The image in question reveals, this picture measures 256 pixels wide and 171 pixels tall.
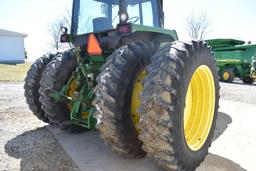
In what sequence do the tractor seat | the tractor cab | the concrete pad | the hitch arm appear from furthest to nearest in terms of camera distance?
the tractor seat → the hitch arm → the tractor cab → the concrete pad

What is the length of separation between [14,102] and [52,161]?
15.1 ft

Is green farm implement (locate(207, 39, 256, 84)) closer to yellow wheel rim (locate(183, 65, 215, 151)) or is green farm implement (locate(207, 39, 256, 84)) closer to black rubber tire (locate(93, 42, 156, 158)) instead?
yellow wheel rim (locate(183, 65, 215, 151))

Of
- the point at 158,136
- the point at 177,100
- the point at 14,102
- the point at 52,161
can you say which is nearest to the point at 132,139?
the point at 158,136

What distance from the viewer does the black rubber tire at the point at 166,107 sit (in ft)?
8.05

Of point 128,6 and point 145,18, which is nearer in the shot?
point 128,6

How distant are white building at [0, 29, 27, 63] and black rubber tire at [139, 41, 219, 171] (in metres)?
32.0

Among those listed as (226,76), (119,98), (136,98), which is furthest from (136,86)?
(226,76)

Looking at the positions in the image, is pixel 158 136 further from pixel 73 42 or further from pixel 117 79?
pixel 73 42

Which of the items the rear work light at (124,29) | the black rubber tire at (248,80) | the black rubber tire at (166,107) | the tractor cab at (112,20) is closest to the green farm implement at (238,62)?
the black rubber tire at (248,80)

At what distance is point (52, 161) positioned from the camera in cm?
333

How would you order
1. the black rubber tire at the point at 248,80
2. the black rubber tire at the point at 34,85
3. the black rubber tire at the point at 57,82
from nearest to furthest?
1. the black rubber tire at the point at 57,82
2. the black rubber tire at the point at 34,85
3. the black rubber tire at the point at 248,80

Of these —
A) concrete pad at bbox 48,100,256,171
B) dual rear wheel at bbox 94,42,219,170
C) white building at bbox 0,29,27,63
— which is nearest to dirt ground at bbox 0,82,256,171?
concrete pad at bbox 48,100,256,171

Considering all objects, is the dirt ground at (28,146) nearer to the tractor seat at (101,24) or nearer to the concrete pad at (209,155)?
the concrete pad at (209,155)

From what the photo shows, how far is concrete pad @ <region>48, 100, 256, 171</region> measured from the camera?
3.21m
